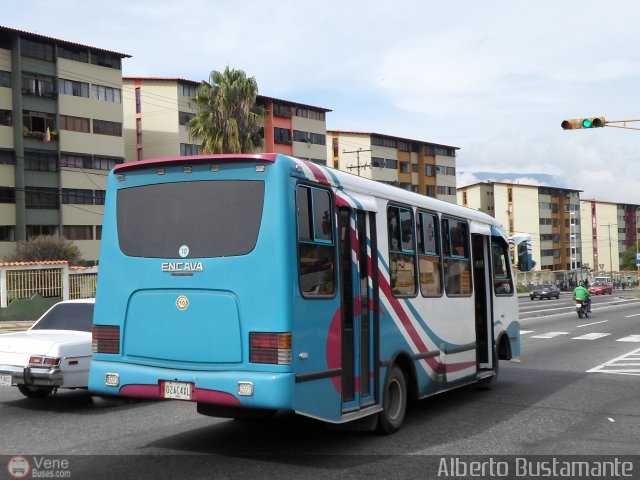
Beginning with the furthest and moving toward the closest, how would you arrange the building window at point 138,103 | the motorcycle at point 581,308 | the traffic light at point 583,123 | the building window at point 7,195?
the building window at point 138,103, the building window at point 7,195, the motorcycle at point 581,308, the traffic light at point 583,123

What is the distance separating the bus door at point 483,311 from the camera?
12.3m

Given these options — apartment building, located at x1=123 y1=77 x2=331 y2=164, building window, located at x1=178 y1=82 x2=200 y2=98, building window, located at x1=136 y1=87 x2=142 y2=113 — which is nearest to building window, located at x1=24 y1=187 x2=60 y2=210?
apartment building, located at x1=123 y1=77 x2=331 y2=164

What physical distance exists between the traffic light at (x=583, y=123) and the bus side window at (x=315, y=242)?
49.6 ft

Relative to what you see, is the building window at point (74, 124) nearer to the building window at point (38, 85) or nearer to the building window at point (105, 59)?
the building window at point (38, 85)

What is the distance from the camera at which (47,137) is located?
55188mm

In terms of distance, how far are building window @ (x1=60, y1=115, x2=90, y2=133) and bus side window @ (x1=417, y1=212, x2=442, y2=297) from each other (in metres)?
52.5

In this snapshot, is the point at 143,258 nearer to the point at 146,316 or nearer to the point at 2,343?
the point at 146,316

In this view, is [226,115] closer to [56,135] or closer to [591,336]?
[56,135]

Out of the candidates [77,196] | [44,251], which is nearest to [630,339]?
[44,251]

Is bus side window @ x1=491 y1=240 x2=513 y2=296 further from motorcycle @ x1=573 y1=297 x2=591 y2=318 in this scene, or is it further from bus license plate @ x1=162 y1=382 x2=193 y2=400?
motorcycle @ x1=573 y1=297 x2=591 y2=318

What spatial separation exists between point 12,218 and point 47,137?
6.16m

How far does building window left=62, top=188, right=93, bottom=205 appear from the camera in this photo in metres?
58.3

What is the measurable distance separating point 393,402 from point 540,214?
442 ft

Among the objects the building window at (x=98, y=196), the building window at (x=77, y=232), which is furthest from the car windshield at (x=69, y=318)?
the building window at (x=98, y=196)
